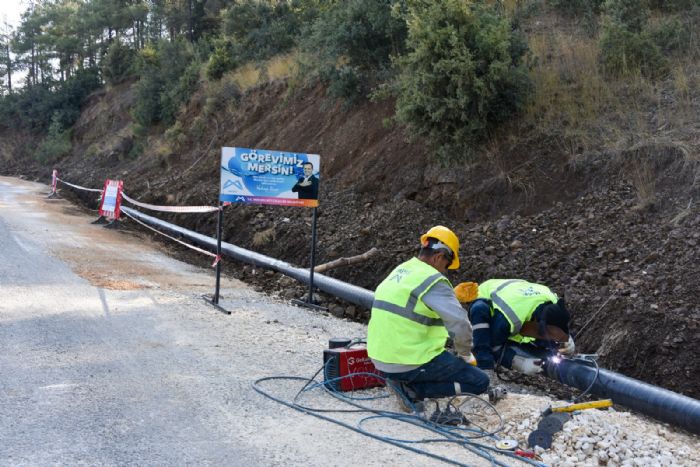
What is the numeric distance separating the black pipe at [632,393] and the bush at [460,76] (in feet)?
19.4

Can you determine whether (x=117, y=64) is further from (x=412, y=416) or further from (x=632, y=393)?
(x=632, y=393)

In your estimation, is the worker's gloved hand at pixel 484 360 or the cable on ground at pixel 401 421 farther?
the worker's gloved hand at pixel 484 360

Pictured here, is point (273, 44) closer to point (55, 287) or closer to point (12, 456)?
point (55, 287)

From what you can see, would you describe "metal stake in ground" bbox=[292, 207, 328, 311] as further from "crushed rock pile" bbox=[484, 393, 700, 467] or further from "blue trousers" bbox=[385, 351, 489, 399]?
"crushed rock pile" bbox=[484, 393, 700, 467]

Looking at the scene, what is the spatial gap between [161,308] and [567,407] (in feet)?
18.8

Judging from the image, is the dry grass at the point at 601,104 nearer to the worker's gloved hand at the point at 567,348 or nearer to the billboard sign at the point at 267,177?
the billboard sign at the point at 267,177

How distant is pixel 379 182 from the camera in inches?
558

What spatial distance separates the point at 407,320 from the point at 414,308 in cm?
13

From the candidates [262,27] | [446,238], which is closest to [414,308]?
[446,238]

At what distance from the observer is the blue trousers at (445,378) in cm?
546

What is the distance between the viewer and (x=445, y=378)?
216 inches

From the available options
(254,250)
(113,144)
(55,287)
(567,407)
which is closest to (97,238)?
(254,250)

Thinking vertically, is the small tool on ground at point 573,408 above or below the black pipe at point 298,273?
above

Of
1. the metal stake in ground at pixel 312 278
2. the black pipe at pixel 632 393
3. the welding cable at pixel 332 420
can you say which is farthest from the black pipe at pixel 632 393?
the metal stake in ground at pixel 312 278
